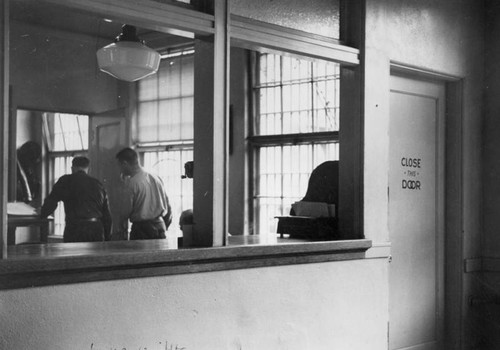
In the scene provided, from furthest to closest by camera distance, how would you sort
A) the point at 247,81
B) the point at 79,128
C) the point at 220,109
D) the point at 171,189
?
the point at 79,128 < the point at 171,189 < the point at 247,81 < the point at 220,109

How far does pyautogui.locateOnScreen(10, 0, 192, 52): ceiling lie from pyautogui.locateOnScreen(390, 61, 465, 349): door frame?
169 inches

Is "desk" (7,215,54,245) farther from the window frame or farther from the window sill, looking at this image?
the window frame

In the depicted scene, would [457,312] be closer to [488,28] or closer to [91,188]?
[488,28]

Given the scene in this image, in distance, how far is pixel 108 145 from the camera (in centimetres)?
952

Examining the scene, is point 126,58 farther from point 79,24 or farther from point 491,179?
point 79,24

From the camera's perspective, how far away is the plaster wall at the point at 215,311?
2.86 metres

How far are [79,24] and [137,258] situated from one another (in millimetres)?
6763

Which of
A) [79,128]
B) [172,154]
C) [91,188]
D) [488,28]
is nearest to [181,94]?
[172,154]

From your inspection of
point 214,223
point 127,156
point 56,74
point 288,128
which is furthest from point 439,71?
point 56,74

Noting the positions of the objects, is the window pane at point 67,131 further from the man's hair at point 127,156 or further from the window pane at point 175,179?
the man's hair at point 127,156

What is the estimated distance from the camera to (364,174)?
14.3 ft

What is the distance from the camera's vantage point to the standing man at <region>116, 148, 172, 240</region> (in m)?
7.63

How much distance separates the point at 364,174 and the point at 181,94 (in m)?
5.14

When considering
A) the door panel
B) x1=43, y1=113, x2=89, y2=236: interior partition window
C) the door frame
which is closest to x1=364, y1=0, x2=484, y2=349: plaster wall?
the door frame
